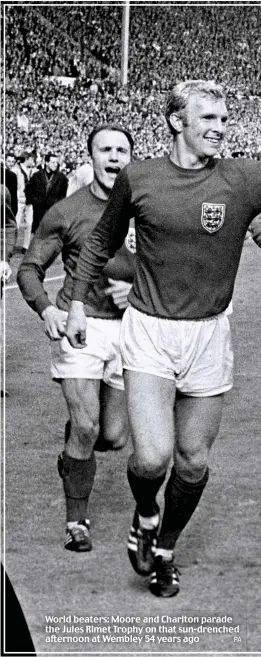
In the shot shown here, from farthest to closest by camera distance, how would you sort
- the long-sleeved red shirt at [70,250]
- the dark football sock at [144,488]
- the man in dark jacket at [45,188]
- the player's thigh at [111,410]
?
the man in dark jacket at [45,188], the player's thigh at [111,410], the long-sleeved red shirt at [70,250], the dark football sock at [144,488]

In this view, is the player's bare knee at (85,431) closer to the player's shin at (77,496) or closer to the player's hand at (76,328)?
the player's shin at (77,496)

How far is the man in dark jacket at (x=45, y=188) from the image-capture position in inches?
856

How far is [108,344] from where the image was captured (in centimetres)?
607

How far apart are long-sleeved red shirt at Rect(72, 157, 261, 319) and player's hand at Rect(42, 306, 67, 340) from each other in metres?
0.48

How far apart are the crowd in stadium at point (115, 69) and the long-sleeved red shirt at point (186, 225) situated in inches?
1040

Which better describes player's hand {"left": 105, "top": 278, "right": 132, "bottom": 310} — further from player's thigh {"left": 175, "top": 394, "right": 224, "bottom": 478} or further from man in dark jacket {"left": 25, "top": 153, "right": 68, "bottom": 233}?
man in dark jacket {"left": 25, "top": 153, "right": 68, "bottom": 233}

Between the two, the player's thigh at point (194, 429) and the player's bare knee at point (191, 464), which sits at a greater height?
the player's thigh at point (194, 429)

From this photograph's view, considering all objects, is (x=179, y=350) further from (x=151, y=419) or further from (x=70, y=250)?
(x=70, y=250)

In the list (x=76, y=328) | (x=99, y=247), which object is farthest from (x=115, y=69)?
(x=76, y=328)

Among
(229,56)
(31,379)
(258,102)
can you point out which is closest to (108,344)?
A: (31,379)

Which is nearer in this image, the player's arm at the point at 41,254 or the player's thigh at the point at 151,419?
the player's thigh at the point at 151,419

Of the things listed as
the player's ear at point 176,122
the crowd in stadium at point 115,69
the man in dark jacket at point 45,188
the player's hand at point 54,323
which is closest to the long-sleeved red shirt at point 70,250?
the player's hand at point 54,323

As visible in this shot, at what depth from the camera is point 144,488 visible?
17.2ft

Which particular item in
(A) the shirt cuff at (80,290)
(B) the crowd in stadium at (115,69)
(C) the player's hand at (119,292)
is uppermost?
(A) the shirt cuff at (80,290)
